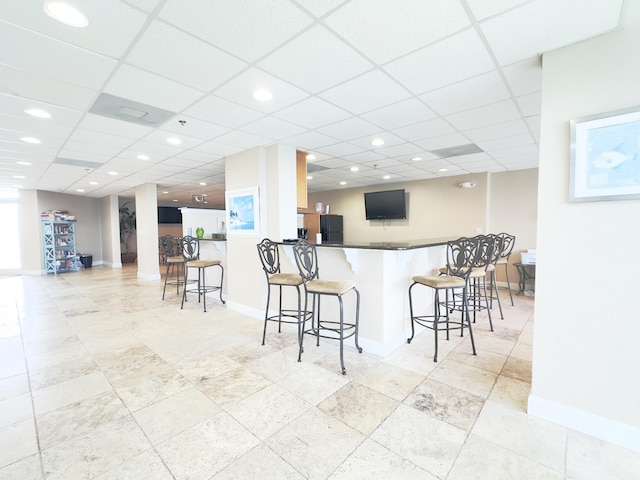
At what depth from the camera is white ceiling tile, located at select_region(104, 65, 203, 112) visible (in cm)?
217

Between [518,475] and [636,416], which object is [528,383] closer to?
[636,416]

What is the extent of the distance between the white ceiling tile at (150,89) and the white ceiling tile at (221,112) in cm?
9

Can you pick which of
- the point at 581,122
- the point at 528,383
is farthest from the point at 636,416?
the point at 581,122

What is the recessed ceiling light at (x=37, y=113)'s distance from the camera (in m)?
2.78

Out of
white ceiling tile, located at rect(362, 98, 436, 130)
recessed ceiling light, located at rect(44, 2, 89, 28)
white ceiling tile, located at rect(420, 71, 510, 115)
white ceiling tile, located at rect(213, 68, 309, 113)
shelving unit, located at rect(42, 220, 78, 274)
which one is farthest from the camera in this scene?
shelving unit, located at rect(42, 220, 78, 274)

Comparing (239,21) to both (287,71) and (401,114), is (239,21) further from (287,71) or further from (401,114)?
(401,114)

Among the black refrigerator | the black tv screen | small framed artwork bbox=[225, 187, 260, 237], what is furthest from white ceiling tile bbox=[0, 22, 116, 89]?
the black tv screen

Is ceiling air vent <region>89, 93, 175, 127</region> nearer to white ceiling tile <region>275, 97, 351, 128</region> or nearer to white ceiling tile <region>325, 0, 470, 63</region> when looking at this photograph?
white ceiling tile <region>275, 97, 351, 128</region>

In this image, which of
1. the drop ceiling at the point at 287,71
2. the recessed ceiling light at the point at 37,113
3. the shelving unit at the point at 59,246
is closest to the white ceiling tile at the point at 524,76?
the drop ceiling at the point at 287,71

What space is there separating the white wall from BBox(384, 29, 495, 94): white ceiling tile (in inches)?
17.1

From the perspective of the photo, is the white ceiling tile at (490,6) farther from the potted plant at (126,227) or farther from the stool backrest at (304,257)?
the potted plant at (126,227)

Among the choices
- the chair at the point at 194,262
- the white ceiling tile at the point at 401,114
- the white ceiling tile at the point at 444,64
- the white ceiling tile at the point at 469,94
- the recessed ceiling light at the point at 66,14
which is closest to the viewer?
the recessed ceiling light at the point at 66,14

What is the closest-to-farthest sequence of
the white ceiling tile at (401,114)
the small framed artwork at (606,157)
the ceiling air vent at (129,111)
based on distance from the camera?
the small framed artwork at (606,157) → the ceiling air vent at (129,111) → the white ceiling tile at (401,114)

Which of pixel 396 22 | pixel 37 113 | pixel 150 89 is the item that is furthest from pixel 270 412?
pixel 37 113
